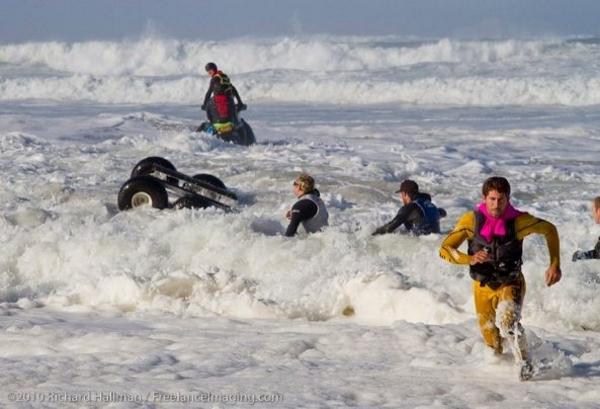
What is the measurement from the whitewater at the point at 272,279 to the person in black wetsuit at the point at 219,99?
0.80m

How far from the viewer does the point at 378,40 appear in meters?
61.3

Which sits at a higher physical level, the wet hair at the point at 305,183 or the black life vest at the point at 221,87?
the black life vest at the point at 221,87

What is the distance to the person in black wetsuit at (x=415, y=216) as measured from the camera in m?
10.9

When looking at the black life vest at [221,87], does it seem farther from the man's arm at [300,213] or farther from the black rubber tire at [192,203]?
the man's arm at [300,213]

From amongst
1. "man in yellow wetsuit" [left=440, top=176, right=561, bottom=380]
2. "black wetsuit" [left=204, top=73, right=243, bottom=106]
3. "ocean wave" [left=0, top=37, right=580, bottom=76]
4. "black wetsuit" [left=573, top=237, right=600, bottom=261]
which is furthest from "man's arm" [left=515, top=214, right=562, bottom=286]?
"ocean wave" [left=0, top=37, right=580, bottom=76]

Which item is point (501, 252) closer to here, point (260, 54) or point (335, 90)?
point (335, 90)

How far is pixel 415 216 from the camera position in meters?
11.0

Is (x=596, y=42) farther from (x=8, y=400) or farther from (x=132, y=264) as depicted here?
(x=8, y=400)

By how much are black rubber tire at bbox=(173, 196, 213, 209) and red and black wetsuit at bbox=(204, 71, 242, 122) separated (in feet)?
24.1

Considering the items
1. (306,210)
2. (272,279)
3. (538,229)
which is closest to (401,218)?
(306,210)

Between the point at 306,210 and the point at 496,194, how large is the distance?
4950mm

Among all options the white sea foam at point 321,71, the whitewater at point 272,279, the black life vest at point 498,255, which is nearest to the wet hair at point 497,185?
the black life vest at point 498,255

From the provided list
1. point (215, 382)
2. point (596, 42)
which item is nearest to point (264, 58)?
point (596, 42)

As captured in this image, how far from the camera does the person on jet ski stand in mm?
20969
